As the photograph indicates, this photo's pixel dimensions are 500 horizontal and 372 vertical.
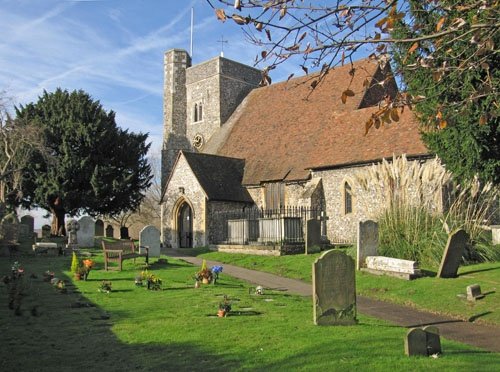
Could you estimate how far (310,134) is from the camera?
28.2 m

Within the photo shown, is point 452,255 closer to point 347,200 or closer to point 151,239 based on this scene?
point 151,239

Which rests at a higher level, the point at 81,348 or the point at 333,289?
the point at 333,289

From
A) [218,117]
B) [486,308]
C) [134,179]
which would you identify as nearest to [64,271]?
[486,308]

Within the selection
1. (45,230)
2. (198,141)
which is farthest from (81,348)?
(198,141)

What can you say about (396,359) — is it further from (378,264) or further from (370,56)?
(378,264)

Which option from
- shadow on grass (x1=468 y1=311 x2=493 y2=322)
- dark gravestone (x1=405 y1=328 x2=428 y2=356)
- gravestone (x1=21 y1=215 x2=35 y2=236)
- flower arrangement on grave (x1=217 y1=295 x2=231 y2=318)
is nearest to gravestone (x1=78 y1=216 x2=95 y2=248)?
gravestone (x1=21 y1=215 x2=35 y2=236)

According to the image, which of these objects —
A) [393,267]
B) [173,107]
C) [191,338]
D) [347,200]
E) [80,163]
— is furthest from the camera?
[173,107]

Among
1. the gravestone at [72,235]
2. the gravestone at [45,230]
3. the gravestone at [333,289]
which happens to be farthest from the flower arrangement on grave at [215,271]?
the gravestone at [45,230]

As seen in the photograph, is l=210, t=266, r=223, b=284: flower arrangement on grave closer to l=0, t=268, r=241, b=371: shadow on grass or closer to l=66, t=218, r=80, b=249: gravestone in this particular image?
l=0, t=268, r=241, b=371: shadow on grass

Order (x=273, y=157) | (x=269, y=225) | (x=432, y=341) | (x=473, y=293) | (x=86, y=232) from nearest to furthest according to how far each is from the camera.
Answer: (x=432, y=341) → (x=473, y=293) → (x=269, y=225) → (x=86, y=232) → (x=273, y=157)

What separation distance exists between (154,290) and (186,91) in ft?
96.0

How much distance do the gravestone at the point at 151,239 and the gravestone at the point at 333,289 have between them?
11981 mm

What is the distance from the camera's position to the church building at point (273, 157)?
23.5 m

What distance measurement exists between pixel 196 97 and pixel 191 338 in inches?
1297
